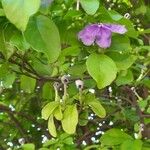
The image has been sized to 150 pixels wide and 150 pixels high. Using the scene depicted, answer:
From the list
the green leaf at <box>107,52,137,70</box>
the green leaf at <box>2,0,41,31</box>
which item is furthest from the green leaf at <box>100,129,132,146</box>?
the green leaf at <box>2,0,41,31</box>

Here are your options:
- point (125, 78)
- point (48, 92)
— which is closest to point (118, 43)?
point (125, 78)

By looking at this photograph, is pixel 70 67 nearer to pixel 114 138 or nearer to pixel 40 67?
pixel 40 67

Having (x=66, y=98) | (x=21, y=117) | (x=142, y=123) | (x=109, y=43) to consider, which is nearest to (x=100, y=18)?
(x=109, y=43)

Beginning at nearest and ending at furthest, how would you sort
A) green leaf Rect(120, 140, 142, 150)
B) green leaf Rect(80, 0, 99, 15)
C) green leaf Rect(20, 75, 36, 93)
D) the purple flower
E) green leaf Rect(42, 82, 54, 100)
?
green leaf Rect(80, 0, 99, 15), the purple flower, green leaf Rect(120, 140, 142, 150), green leaf Rect(20, 75, 36, 93), green leaf Rect(42, 82, 54, 100)

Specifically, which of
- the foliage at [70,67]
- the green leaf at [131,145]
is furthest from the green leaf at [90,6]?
the green leaf at [131,145]

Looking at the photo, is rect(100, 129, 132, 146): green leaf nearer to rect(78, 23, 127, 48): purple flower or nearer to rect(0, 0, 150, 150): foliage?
rect(0, 0, 150, 150): foliage

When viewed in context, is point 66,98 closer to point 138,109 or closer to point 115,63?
point 115,63

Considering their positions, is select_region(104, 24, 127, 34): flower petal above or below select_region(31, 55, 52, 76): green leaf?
above

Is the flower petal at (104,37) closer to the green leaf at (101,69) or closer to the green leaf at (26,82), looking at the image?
the green leaf at (101,69)
